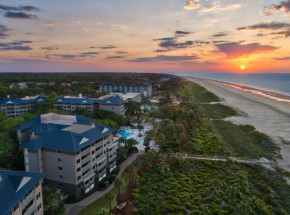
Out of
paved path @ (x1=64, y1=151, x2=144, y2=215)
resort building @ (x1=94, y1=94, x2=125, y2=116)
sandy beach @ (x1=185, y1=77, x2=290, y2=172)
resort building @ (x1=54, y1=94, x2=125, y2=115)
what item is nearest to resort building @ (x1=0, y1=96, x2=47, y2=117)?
resort building @ (x1=54, y1=94, x2=125, y2=115)

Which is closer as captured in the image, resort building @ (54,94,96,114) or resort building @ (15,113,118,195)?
resort building @ (15,113,118,195)

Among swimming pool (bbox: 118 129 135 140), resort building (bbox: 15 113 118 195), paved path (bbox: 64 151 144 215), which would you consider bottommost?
paved path (bbox: 64 151 144 215)

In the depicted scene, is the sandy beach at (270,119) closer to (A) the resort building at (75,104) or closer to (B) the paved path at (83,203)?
(B) the paved path at (83,203)

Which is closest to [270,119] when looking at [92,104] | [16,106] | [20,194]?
[92,104]

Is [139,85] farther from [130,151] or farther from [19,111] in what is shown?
[130,151]

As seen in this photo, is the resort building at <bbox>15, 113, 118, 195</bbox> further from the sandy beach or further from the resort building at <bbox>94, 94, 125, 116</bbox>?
the resort building at <bbox>94, 94, 125, 116</bbox>

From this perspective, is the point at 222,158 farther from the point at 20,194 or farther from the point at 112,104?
the point at 112,104
